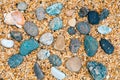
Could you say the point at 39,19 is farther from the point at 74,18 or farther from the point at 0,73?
the point at 0,73

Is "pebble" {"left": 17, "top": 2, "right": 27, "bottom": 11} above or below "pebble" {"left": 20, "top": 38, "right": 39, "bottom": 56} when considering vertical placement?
above

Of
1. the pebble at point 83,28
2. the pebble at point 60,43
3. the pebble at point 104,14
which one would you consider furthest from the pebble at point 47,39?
the pebble at point 104,14

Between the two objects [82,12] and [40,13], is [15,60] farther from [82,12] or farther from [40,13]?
[82,12]

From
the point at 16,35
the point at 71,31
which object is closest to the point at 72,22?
the point at 71,31

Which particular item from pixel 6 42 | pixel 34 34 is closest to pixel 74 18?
pixel 34 34

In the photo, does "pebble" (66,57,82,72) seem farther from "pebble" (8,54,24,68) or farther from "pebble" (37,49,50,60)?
"pebble" (8,54,24,68)

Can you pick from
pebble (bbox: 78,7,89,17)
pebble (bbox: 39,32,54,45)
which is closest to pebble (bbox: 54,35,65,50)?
pebble (bbox: 39,32,54,45)

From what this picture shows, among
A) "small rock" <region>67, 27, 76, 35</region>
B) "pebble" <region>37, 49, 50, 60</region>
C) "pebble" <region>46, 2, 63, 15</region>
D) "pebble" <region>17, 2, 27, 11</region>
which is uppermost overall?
"pebble" <region>17, 2, 27, 11</region>
